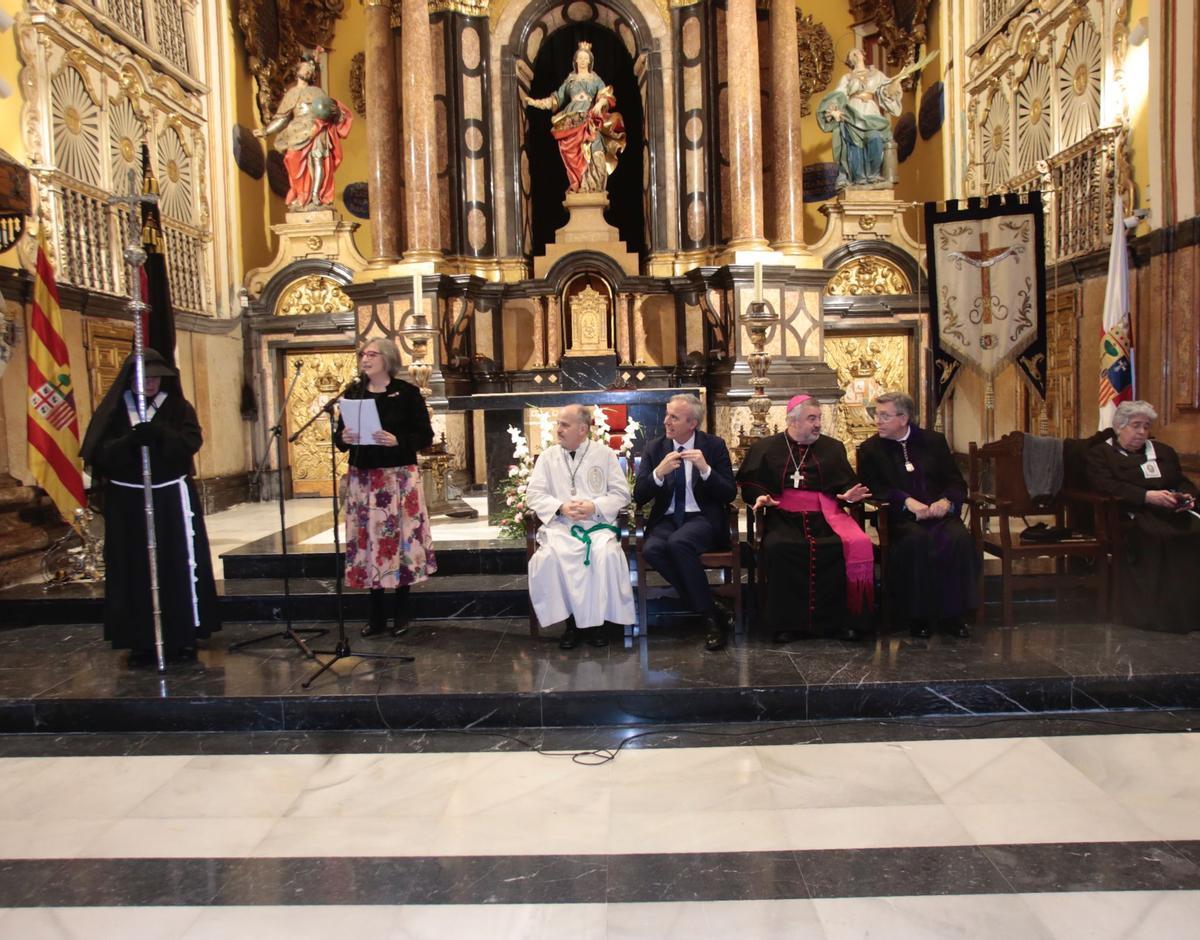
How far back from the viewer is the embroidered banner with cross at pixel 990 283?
6.45 m

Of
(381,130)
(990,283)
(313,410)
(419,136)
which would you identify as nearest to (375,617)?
(990,283)

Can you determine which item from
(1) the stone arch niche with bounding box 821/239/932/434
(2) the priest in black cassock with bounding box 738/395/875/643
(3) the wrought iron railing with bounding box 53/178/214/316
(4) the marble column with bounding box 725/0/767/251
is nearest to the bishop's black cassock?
(2) the priest in black cassock with bounding box 738/395/875/643

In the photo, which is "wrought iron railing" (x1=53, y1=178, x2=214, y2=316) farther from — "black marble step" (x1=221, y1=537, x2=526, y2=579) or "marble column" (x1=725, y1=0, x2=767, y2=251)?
"marble column" (x1=725, y1=0, x2=767, y2=251)

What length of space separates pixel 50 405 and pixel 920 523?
553 centimetres

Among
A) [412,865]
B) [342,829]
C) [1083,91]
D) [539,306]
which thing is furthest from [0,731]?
[1083,91]

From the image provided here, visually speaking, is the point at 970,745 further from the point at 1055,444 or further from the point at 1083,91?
the point at 1083,91

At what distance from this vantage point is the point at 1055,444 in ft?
17.1

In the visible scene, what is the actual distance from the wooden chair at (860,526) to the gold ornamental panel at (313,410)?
7107 millimetres

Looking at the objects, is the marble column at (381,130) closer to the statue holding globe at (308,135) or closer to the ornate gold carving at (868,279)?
the statue holding globe at (308,135)

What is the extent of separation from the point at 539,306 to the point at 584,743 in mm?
6687

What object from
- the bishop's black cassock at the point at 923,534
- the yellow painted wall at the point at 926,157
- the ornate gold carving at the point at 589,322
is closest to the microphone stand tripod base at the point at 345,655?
the bishop's black cassock at the point at 923,534

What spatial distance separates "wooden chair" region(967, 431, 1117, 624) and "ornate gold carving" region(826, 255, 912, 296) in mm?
5705

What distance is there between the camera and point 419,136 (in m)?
9.62

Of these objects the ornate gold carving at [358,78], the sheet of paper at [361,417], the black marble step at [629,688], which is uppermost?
the ornate gold carving at [358,78]
